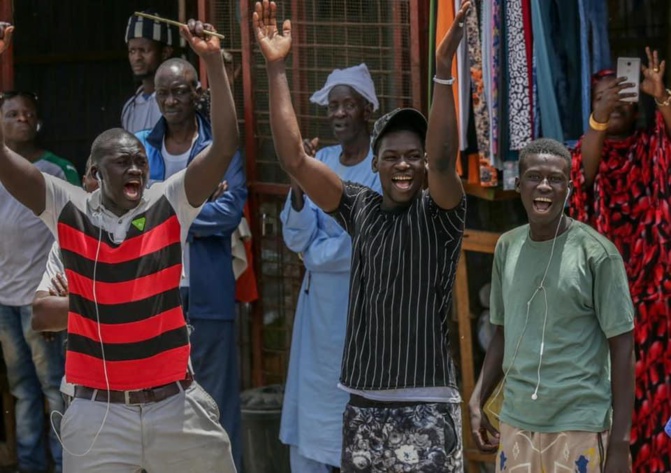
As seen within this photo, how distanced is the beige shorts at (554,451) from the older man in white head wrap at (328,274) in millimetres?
1811

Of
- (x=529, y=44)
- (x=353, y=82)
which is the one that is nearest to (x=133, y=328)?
(x=353, y=82)

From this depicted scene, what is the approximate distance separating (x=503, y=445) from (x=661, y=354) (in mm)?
1304

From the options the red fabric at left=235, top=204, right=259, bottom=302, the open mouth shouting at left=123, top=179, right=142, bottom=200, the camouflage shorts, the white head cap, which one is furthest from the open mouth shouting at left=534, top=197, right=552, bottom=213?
the red fabric at left=235, top=204, right=259, bottom=302

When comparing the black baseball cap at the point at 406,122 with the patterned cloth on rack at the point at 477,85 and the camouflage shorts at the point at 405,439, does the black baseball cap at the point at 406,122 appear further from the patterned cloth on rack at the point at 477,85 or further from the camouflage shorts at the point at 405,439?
the patterned cloth on rack at the point at 477,85

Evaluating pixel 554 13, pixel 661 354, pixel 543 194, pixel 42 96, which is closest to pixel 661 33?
pixel 554 13

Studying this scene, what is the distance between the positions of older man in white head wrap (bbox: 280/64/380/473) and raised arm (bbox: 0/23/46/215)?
1.63 meters

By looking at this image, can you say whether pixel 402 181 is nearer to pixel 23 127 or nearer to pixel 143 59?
pixel 23 127

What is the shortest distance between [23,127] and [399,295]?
337cm

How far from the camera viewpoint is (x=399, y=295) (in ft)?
16.4

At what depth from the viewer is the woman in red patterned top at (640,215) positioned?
6090 mm

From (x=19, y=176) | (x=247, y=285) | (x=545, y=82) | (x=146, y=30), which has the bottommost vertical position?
(x=247, y=285)

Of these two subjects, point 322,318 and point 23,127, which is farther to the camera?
point 23,127

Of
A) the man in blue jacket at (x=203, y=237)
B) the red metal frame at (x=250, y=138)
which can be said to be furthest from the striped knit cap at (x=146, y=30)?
the man in blue jacket at (x=203, y=237)

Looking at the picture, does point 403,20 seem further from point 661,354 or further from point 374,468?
point 374,468
